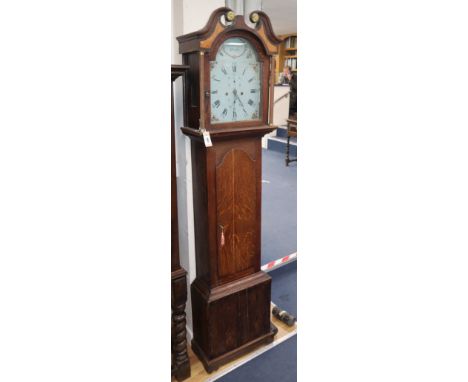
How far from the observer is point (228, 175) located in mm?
1842

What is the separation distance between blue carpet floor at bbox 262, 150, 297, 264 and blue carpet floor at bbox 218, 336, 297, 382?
775 mm

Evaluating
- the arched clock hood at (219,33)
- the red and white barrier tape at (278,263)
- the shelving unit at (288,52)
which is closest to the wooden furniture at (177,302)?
the arched clock hood at (219,33)

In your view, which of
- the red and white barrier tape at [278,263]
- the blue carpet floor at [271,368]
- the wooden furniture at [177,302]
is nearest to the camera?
the wooden furniture at [177,302]

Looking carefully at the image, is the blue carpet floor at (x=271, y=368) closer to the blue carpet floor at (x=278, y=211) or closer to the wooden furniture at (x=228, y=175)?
the wooden furniture at (x=228, y=175)

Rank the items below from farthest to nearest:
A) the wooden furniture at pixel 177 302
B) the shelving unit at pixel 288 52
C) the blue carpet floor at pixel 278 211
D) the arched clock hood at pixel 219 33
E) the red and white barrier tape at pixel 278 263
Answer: the shelving unit at pixel 288 52
the blue carpet floor at pixel 278 211
the red and white barrier tape at pixel 278 263
the wooden furniture at pixel 177 302
the arched clock hood at pixel 219 33

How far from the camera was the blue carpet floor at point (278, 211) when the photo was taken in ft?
9.73

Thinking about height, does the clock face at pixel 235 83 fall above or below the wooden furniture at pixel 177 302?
above

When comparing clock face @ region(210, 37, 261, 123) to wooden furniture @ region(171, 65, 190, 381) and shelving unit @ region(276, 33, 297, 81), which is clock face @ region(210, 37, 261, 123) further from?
shelving unit @ region(276, 33, 297, 81)
